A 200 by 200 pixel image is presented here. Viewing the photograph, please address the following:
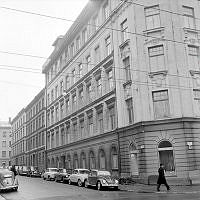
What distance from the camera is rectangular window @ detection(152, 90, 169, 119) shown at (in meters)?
27.1

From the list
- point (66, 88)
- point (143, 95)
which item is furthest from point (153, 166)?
point (66, 88)

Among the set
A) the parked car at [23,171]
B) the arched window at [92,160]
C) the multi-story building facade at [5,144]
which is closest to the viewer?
the arched window at [92,160]

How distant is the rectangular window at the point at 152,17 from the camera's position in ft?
94.6

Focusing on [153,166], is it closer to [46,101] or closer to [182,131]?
[182,131]

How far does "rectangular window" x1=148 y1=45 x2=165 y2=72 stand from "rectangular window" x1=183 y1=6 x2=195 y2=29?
11.1 ft

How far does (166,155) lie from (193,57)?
9.04 meters

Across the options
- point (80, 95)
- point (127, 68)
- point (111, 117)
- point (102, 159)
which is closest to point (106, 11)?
point (127, 68)

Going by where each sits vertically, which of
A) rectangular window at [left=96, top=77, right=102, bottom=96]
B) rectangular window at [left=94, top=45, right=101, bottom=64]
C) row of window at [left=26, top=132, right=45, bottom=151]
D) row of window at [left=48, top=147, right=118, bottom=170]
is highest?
rectangular window at [left=94, top=45, right=101, bottom=64]

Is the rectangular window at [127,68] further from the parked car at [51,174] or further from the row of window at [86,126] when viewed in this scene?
the parked car at [51,174]

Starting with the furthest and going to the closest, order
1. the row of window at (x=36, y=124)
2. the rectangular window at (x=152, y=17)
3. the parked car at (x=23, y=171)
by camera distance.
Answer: the row of window at (x=36, y=124), the parked car at (x=23, y=171), the rectangular window at (x=152, y=17)

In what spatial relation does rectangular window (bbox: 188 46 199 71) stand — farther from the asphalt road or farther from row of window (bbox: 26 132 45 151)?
row of window (bbox: 26 132 45 151)

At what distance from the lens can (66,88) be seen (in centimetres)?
4969

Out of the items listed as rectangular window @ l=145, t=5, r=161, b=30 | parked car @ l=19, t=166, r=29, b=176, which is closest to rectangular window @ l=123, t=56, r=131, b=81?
rectangular window @ l=145, t=5, r=161, b=30

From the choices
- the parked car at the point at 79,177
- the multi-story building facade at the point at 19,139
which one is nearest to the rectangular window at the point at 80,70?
the parked car at the point at 79,177
